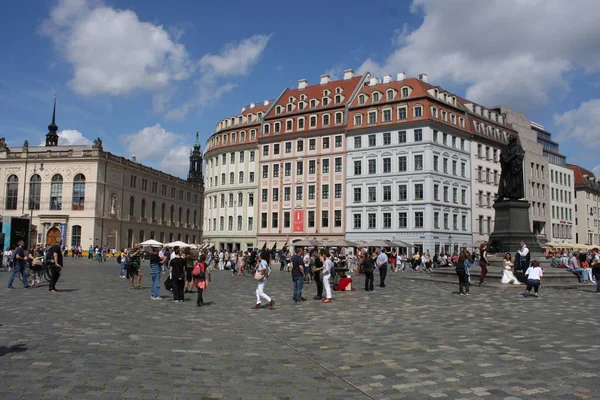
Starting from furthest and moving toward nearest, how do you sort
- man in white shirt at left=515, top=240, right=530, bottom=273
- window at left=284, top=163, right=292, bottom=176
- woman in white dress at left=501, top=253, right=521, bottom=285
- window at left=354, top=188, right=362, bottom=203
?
window at left=284, top=163, right=292, bottom=176 → window at left=354, top=188, right=362, bottom=203 → woman in white dress at left=501, top=253, right=521, bottom=285 → man in white shirt at left=515, top=240, right=530, bottom=273

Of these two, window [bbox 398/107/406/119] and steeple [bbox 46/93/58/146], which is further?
steeple [bbox 46/93/58/146]

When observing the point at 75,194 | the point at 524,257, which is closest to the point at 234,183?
the point at 75,194

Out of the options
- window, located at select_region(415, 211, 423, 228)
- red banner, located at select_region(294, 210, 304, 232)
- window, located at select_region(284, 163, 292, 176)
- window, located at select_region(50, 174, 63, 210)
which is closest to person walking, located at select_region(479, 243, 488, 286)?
window, located at select_region(415, 211, 423, 228)

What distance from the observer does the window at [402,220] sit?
194 ft

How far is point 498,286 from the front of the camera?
907 inches

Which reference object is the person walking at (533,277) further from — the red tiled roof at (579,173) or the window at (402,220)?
the red tiled roof at (579,173)

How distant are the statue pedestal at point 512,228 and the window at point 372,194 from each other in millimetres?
33780

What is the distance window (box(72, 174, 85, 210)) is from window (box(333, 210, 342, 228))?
1409 inches

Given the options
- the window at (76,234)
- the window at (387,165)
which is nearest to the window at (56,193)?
the window at (76,234)

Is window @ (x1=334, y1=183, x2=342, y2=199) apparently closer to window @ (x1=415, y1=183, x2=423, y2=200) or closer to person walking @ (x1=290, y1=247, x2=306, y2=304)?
window @ (x1=415, y1=183, x2=423, y2=200)

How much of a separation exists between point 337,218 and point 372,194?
5.15m

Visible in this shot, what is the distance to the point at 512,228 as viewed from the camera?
27328 millimetres

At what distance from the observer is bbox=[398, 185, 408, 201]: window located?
196ft

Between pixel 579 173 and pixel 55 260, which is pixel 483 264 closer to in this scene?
pixel 55 260
